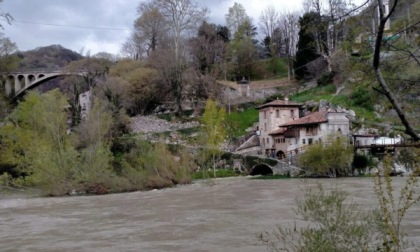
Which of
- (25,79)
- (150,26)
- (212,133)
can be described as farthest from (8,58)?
(212,133)

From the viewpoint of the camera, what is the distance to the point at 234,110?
189 feet

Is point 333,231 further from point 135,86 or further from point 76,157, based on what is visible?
point 135,86

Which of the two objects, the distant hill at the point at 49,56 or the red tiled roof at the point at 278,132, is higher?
the distant hill at the point at 49,56

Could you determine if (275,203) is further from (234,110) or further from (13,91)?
(13,91)

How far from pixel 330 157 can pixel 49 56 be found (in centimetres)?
9310

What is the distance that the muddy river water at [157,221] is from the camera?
47.5 ft

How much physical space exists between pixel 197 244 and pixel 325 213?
27.3ft

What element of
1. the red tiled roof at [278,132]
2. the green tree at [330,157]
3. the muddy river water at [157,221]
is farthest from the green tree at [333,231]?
the red tiled roof at [278,132]

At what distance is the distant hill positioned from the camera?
100m

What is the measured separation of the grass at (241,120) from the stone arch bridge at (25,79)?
2941 cm

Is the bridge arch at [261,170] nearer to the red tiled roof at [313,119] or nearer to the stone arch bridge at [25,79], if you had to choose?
the red tiled roof at [313,119]

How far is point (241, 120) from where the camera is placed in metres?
55.9

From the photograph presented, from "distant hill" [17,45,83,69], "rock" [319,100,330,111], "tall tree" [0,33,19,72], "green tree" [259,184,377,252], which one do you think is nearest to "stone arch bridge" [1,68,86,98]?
"tall tree" [0,33,19,72]

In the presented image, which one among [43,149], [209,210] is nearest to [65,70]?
[43,149]
